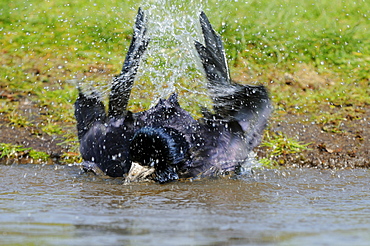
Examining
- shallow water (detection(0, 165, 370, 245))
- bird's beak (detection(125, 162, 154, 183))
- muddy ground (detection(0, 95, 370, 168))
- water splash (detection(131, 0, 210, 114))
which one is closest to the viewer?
shallow water (detection(0, 165, 370, 245))

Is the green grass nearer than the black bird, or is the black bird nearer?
the black bird

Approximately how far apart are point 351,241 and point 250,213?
2.38 ft

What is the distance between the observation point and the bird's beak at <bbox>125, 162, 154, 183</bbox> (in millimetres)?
3842

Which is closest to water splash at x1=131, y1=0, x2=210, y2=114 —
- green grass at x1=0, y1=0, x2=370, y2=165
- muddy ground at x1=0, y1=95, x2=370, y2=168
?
green grass at x1=0, y1=0, x2=370, y2=165

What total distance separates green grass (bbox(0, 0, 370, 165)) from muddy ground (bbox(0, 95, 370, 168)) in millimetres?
112

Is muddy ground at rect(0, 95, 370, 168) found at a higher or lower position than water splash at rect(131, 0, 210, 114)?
lower

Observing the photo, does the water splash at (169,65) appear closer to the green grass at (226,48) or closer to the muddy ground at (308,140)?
the green grass at (226,48)

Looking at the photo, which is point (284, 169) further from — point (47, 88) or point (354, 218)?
point (47, 88)

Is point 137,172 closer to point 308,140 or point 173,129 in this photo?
point 173,129

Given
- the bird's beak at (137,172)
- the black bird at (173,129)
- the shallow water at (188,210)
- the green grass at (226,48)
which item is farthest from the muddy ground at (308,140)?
the bird's beak at (137,172)

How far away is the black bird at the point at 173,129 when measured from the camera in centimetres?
385

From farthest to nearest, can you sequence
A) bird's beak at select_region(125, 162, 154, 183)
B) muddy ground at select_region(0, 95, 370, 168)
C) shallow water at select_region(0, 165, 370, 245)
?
muddy ground at select_region(0, 95, 370, 168), bird's beak at select_region(125, 162, 154, 183), shallow water at select_region(0, 165, 370, 245)

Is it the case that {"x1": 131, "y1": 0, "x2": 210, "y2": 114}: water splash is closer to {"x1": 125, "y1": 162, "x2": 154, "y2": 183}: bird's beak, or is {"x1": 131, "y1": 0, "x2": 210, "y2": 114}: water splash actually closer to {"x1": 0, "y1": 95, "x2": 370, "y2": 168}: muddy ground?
{"x1": 0, "y1": 95, "x2": 370, "y2": 168}: muddy ground

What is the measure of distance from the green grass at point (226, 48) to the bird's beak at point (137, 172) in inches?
65.6
